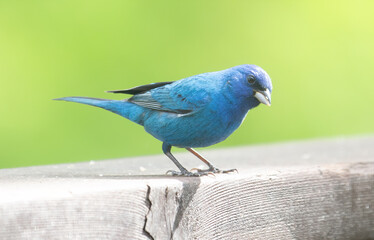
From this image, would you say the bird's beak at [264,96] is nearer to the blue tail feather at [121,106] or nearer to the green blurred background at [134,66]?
the blue tail feather at [121,106]

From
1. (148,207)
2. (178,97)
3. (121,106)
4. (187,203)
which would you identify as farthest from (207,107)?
(148,207)

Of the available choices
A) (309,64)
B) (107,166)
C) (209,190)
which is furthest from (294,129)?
(209,190)

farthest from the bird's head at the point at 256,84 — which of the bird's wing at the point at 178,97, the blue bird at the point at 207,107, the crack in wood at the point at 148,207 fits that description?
the crack in wood at the point at 148,207

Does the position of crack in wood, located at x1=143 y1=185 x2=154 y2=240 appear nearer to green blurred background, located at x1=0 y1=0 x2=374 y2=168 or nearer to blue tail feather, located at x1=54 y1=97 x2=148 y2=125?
blue tail feather, located at x1=54 y1=97 x2=148 y2=125

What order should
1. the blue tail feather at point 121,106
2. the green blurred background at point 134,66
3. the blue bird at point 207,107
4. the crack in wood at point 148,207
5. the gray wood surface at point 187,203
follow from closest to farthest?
the gray wood surface at point 187,203, the crack in wood at point 148,207, the blue bird at point 207,107, the blue tail feather at point 121,106, the green blurred background at point 134,66

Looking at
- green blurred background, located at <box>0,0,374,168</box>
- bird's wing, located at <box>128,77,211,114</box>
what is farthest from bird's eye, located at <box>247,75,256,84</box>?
green blurred background, located at <box>0,0,374,168</box>

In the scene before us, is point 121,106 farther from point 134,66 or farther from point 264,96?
point 134,66
